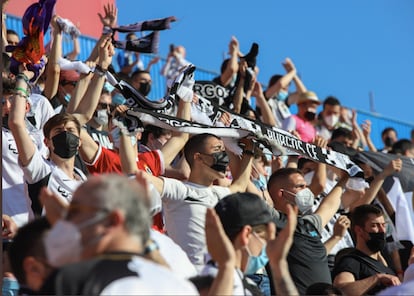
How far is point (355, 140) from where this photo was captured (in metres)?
11.9

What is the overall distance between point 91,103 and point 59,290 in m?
4.11

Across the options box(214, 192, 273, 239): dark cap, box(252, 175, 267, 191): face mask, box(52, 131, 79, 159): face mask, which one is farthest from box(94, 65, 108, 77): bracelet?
box(214, 192, 273, 239): dark cap

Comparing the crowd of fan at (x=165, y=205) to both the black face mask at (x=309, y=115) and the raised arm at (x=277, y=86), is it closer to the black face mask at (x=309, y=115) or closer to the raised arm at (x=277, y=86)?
the black face mask at (x=309, y=115)

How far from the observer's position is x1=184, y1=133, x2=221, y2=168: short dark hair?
6.69 metres

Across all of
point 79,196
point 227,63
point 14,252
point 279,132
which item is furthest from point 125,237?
point 227,63

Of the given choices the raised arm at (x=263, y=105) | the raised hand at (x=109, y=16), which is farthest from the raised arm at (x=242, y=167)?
the raised arm at (x=263, y=105)

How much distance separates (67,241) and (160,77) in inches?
444

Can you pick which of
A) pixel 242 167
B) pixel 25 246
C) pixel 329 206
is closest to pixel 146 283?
pixel 25 246

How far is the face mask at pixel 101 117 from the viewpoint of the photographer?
26.2ft

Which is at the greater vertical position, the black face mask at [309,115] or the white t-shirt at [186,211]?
the white t-shirt at [186,211]

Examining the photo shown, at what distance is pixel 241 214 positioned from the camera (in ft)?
16.0

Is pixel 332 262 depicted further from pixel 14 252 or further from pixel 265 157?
pixel 14 252

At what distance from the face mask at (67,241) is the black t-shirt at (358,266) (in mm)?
4022

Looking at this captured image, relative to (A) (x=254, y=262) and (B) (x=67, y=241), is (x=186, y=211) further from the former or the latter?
(B) (x=67, y=241)
